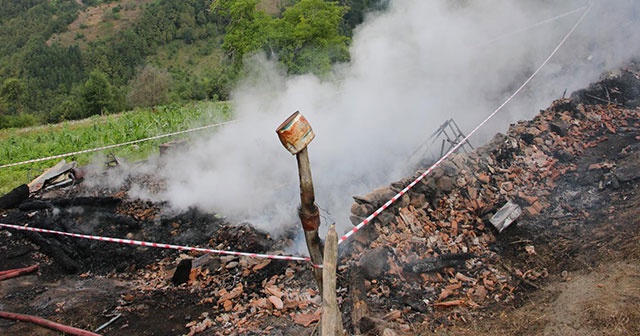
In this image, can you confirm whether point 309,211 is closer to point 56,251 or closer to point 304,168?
point 304,168

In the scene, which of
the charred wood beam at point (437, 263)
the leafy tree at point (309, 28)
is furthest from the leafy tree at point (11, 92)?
the charred wood beam at point (437, 263)

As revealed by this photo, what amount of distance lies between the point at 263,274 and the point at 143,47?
283 ft

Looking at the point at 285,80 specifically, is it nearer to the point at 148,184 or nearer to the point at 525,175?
the point at 148,184

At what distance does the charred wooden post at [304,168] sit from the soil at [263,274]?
0.96 metres

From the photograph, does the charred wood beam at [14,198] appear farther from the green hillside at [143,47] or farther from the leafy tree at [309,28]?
the leafy tree at [309,28]

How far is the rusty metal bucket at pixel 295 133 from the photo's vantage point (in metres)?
2.85

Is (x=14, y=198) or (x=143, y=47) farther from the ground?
(x=143, y=47)

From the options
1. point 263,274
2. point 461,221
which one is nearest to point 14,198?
point 263,274

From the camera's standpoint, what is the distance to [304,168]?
3.05 meters

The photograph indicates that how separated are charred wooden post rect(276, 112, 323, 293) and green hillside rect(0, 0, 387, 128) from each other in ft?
26.2

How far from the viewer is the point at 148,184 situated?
323 inches

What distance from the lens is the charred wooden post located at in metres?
2.86

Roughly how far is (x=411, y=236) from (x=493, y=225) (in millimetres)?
1025

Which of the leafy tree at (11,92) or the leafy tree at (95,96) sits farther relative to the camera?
the leafy tree at (11,92)
